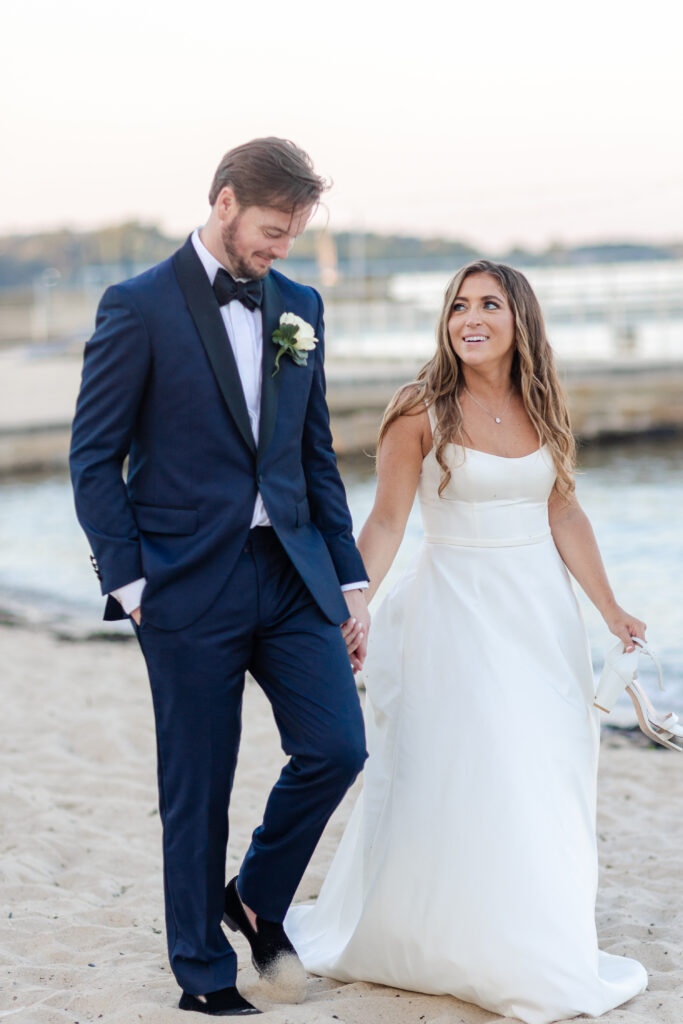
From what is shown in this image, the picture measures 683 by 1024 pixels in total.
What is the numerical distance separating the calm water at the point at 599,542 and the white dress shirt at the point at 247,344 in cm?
419

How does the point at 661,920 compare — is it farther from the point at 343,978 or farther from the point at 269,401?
the point at 269,401

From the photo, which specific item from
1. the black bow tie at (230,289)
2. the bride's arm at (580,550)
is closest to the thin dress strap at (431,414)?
the bride's arm at (580,550)

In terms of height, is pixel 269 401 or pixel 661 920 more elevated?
pixel 269 401

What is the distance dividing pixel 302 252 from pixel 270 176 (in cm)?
4180

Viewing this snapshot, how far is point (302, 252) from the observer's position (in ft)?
→ 142

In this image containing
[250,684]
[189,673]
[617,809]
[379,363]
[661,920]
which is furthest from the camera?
[379,363]

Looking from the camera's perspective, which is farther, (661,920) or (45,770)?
(45,770)

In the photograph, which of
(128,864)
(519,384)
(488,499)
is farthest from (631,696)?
(128,864)

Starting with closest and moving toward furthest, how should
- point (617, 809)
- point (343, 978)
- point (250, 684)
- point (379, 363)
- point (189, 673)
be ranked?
point (189, 673) < point (343, 978) < point (617, 809) < point (250, 684) < point (379, 363)

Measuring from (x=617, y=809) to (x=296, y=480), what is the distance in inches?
95.6

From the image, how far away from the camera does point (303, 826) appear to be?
2662mm

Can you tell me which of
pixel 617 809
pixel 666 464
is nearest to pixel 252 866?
pixel 617 809

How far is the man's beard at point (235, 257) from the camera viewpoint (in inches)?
98.8

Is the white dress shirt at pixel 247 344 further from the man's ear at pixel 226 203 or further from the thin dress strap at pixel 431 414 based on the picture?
the thin dress strap at pixel 431 414
